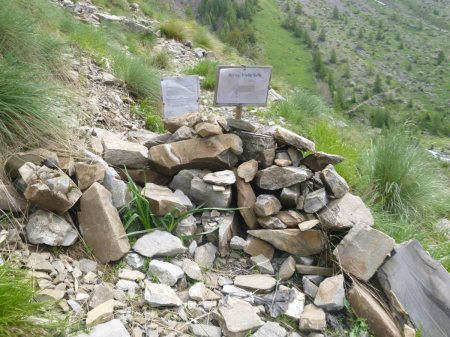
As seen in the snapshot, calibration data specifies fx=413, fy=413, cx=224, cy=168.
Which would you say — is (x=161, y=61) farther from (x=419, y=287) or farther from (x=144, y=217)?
(x=419, y=287)

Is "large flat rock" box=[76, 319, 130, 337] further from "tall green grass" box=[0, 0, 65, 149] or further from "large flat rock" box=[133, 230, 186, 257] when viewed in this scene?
"tall green grass" box=[0, 0, 65, 149]

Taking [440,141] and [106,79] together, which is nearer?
[106,79]

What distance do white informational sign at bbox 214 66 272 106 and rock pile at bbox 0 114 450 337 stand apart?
265 millimetres

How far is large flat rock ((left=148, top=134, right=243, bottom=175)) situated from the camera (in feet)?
10.9

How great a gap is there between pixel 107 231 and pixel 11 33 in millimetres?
2751

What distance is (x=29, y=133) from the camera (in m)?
3.05

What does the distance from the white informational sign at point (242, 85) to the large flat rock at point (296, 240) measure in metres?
1.27

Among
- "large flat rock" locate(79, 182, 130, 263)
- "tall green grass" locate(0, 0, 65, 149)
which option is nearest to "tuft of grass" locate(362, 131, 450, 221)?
"large flat rock" locate(79, 182, 130, 263)

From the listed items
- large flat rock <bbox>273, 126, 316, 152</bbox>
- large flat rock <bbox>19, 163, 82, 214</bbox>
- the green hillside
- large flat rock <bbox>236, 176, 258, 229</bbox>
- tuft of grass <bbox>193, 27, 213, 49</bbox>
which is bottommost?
the green hillside

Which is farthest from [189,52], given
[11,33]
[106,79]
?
[11,33]

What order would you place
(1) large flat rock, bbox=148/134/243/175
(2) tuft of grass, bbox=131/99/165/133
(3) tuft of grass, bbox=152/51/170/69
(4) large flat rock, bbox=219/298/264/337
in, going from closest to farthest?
(4) large flat rock, bbox=219/298/264/337 → (1) large flat rock, bbox=148/134/243/175 → (2) tuft of grass, bbox=131/99/165/133 → (3) tuft of grass, bbox=152/51/170/69

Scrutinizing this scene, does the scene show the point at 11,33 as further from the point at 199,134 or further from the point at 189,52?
the point at 189,52

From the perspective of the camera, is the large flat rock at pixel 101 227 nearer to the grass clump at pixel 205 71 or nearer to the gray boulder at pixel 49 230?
the gray boulder at pixel 49 230

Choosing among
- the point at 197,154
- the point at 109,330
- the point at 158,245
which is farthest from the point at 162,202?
the point at 109,330
